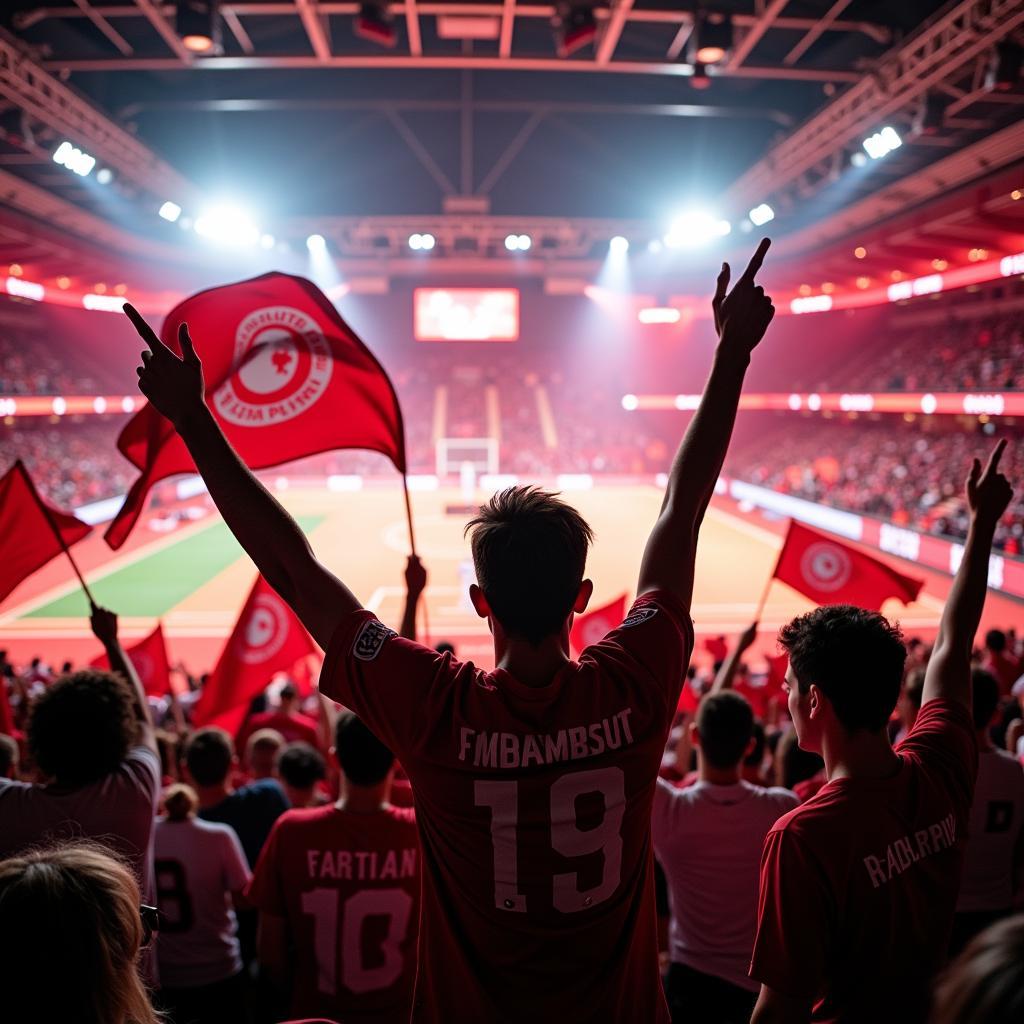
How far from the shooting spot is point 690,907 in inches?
130

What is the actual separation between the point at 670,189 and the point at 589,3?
15.0m

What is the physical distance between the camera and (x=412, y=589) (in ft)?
11.7

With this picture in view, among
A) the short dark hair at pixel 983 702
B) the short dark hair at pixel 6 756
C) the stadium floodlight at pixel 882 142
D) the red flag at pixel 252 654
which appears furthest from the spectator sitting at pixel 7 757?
the stadium floodlight at pixel 882 142

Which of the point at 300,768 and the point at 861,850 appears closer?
the point at 861,850

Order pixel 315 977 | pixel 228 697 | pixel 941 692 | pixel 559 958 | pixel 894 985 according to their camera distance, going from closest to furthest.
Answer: pixel 559 958
pixel 894 985
pixel 941 692
pixel 315 977
pixel 228 697

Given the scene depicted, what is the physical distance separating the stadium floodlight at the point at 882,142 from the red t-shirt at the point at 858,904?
17542mm

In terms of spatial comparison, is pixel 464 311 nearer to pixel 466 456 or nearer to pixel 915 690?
pixel 466 456

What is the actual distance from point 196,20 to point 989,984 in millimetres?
15070

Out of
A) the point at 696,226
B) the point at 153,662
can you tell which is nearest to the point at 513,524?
the point at 153,662

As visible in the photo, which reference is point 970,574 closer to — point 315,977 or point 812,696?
point 812,696

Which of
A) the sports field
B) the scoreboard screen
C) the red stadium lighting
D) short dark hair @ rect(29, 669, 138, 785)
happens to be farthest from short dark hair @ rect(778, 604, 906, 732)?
the scoreboard screen

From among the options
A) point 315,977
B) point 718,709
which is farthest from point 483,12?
point 315,977

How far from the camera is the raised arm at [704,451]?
2.09 meters

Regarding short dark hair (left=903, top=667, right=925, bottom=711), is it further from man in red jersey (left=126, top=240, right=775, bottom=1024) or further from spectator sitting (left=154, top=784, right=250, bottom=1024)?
spectator sitting (left=154, top=784, right=250, bottom=1024)
